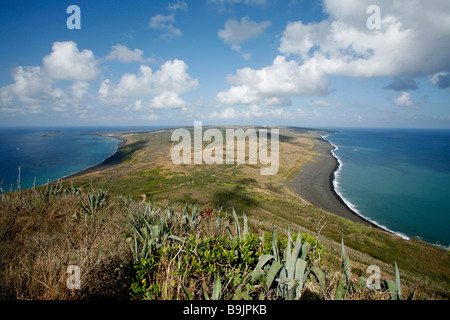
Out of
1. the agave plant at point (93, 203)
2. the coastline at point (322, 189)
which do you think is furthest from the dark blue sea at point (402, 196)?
the agave plant at point (93, 203)

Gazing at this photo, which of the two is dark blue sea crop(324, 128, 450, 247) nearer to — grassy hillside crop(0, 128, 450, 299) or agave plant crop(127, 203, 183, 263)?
grassy hillside crop(0, 128, 450, 299)

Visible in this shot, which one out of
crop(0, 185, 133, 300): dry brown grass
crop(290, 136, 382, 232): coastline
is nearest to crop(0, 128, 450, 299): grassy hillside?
crop(0, 185, 133, 300): dry brown grass

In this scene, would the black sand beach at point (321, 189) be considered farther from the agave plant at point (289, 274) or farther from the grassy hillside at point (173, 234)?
the agave plant at point (289, 274)

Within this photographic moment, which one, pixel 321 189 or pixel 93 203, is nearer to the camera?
pixel 93 203

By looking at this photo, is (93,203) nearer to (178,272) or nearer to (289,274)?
(178,272)

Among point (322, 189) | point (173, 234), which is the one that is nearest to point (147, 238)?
point (173, 234)
